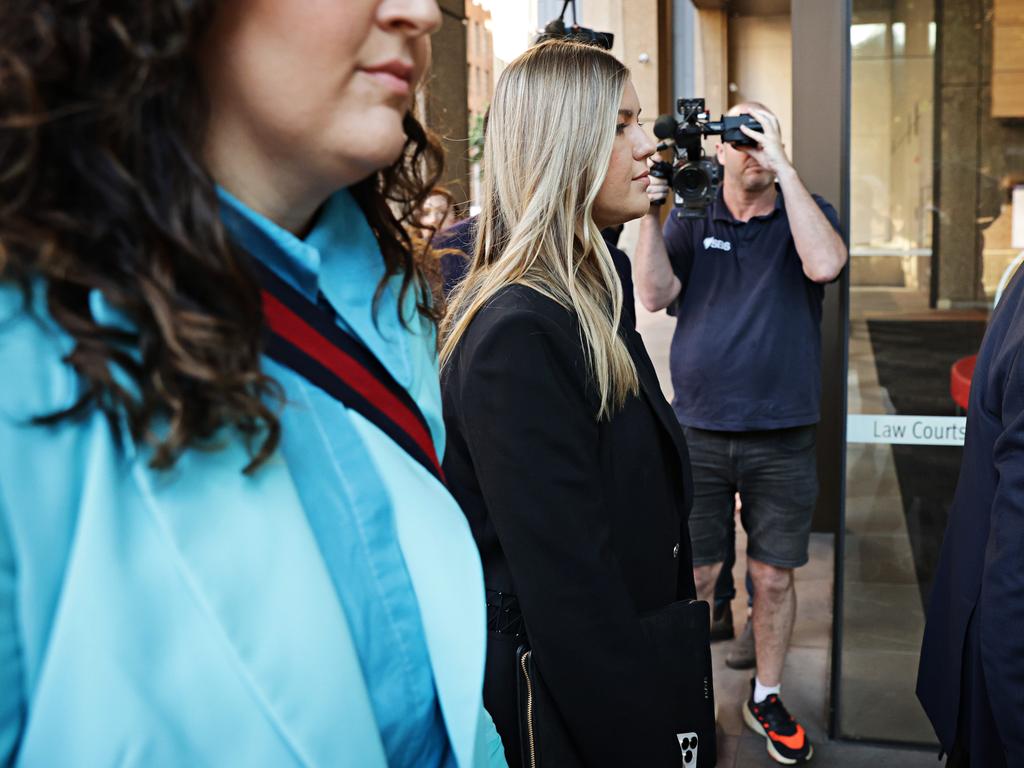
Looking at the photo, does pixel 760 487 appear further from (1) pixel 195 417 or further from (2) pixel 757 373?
(1) pixel 195 417

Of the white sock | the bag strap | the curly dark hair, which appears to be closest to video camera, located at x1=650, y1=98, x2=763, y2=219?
the white sock

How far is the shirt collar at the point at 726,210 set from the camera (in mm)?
3590

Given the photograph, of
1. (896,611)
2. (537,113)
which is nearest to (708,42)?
(896,611)

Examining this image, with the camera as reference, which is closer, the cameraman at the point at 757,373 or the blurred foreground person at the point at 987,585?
the blurred foreground person at the point at 987,585

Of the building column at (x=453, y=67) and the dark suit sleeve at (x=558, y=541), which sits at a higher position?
the building column at (x=453, y=67)

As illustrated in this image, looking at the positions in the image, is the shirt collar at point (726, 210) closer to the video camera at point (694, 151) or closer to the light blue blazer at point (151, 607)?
the video camera at point (694, 151)

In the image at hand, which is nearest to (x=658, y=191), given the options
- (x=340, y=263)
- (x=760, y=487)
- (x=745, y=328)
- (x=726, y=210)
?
(x=726, y=210)

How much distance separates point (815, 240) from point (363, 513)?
2.74 meters

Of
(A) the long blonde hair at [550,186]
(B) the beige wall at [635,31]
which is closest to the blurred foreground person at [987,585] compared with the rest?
(A) the long blonde hair at [550,186]

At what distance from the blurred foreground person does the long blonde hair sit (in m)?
0.59

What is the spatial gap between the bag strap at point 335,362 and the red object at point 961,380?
291 centimetres

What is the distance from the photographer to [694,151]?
140 inches

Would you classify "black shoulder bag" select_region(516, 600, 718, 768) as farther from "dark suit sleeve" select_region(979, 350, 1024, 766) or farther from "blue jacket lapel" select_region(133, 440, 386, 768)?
"blue jacket lapel" select_region(133, 440, 386, 768)

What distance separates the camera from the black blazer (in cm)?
161
